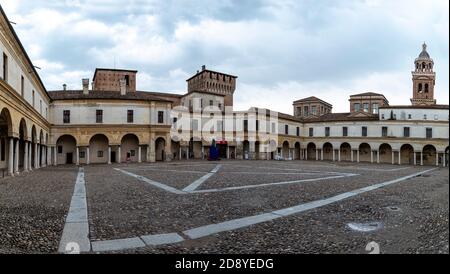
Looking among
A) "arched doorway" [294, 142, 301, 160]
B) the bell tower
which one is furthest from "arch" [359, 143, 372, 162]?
the bell tower

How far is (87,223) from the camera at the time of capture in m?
7.27

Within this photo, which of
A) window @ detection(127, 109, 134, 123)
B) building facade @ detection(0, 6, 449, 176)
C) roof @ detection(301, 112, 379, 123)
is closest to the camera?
building facade @ detection(0, 6, 449, 176)

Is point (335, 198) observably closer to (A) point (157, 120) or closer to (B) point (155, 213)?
(B) point (155, 213)

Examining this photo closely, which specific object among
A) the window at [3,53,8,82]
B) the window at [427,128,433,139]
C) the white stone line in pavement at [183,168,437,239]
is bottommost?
the white stone line in pavement at [183,168,437,239]

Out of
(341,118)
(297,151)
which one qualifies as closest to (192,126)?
(297,151)

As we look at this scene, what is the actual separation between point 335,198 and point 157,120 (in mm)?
32375

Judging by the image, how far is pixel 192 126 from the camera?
48.8 m

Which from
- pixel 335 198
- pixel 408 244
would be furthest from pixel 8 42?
pixel 408 244

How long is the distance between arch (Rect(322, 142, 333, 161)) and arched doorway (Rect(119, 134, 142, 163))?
33.4 meters

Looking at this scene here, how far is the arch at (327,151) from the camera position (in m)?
57.0

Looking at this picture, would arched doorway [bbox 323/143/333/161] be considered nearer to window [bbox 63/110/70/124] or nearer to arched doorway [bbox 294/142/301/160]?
arched doorway [bbox 294/142/301/160]

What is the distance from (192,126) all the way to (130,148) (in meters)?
10.8

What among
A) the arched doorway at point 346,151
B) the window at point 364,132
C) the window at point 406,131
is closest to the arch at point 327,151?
the arched doorway at point 346,151

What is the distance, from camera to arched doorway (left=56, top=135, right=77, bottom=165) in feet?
127
